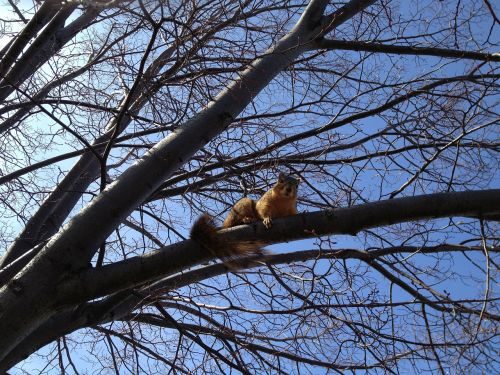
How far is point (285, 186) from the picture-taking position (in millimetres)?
3695

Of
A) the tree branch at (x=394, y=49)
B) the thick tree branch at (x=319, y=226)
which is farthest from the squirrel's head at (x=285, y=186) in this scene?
the thick tree branch at (x=319, y=226)

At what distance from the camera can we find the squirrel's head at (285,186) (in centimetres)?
367

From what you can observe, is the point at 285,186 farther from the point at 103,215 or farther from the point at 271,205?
the point at 103,215

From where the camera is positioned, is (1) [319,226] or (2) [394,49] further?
(2) [394,49]

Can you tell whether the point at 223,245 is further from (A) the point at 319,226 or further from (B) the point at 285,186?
(B) the point at 285,186

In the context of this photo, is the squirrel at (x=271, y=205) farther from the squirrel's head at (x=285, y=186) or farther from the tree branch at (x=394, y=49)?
the tree branch at (x=394, y=49)

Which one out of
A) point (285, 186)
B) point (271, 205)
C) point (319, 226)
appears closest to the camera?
point (319, 226)

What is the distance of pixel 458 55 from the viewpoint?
351 cm

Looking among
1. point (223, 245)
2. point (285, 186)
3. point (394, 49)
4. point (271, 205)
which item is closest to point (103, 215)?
point (223, 245)

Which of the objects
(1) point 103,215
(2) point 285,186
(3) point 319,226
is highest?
(2) point 285,186

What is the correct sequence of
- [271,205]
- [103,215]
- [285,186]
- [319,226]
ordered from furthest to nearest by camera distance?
[285,186] → [271,205] → [103,215] → [319,226]

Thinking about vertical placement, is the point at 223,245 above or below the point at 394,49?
below

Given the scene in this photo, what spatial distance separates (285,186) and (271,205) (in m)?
0.21

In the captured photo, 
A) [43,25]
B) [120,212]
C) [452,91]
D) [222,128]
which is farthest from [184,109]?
[452,91]
